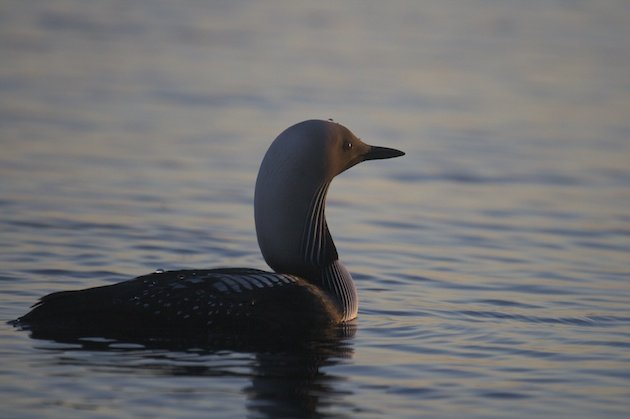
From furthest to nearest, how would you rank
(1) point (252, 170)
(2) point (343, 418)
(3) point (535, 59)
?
1. (3) point (535, 59)
2. (1) point (252, 170)
3. (2) point (343, 418)

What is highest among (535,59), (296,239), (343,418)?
(535,59)

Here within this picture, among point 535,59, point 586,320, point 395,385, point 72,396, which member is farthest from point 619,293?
point 535,59

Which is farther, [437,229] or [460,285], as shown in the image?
[437,229]

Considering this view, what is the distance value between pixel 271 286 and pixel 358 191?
14.7 feet

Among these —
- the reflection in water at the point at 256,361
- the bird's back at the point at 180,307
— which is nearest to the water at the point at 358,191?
the reflection in water at the point at 256,361

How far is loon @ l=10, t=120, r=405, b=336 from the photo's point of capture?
22.8ft

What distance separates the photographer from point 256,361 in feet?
21.9

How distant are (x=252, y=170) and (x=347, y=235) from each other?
1980 mm

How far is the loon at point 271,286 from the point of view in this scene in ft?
22.8

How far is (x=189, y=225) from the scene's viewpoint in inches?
396

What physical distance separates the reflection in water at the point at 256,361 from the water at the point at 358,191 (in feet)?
0.07

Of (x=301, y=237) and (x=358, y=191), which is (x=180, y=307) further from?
(x=358, y=191)

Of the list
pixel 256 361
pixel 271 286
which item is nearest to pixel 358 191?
pixel 271 286

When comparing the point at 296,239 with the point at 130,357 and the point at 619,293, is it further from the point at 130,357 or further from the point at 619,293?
the point at 619,293
